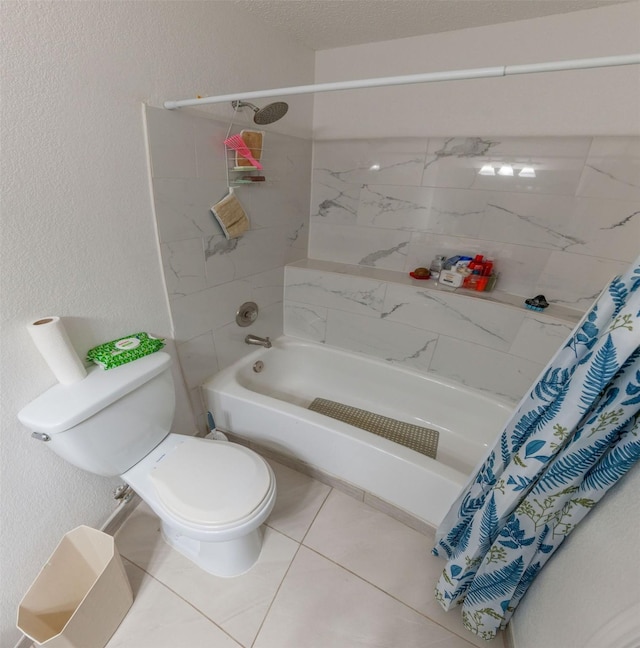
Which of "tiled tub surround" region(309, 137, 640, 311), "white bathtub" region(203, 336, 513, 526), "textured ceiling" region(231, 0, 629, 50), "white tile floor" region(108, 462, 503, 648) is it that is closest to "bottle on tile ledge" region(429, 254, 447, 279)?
"tiled tub surround" region(309, 137, 640, 311)

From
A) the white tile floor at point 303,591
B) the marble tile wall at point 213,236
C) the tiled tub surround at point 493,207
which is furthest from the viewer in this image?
the tiled tub surround at point 493,207

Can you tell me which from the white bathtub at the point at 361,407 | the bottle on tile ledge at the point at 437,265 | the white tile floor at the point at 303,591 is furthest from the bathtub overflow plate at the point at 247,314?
the bottle on tile ledge at the point at 437,265

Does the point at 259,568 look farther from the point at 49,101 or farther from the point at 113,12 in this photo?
the point at 113,12

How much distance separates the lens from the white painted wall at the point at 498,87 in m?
1.23

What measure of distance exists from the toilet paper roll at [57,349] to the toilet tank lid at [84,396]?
0.12 feet

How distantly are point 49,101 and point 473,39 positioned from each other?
174cm

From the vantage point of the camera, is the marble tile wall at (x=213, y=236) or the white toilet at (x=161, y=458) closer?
the white toilet at (x=161, y=458)

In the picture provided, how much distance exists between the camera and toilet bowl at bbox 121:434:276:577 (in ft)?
2.98

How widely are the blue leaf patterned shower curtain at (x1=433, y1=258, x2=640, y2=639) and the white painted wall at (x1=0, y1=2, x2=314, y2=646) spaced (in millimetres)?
1314

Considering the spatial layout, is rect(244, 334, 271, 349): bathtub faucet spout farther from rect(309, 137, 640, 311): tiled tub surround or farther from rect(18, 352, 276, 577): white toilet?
rect(309, 137, 640, 311): tiled tub surround

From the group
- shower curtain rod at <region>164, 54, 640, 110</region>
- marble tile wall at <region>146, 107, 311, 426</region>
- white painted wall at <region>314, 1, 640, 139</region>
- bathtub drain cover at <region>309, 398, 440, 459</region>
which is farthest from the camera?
bathtub drain cover at <region>309, 398, 440, 459</region>

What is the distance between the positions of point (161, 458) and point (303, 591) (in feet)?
2.35

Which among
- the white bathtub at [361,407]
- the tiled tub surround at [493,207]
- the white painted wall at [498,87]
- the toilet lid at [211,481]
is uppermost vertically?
the white painted wall at [498,87]

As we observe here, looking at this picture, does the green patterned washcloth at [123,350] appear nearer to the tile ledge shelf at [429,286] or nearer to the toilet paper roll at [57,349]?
the toilet paper roll at [57,349]
